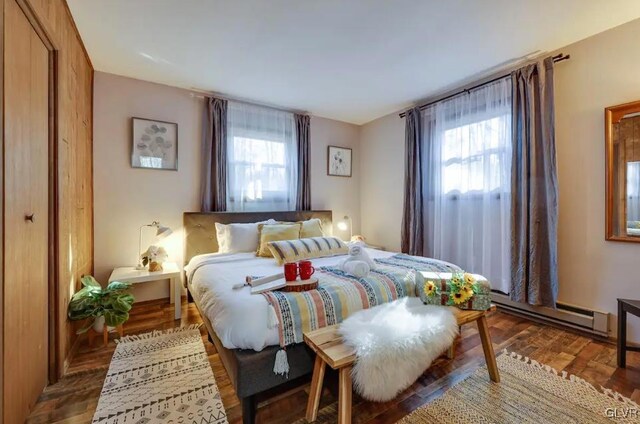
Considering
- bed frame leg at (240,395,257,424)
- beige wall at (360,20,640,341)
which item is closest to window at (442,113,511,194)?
beige wall at (360,20,640,341)

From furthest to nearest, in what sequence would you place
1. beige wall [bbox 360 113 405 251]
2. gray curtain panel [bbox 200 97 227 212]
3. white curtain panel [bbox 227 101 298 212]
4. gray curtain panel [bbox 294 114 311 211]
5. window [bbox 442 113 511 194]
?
beige wall [bbox 360 113 405 251], gray curtain panel [bbox 294 114 311 211], white curtain panel [bbox 227 101 298 212], gray curtain panel [bbox 200 97 227 212], window [bbox 442 113 511 194]

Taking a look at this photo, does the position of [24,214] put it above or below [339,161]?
below

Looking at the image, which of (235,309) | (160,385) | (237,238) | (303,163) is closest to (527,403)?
(235,309)

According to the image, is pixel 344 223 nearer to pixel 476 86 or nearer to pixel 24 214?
pixel 476 86

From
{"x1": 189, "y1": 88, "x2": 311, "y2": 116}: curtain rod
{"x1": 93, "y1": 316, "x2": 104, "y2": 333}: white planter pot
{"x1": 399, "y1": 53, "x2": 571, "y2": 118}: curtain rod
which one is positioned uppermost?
{"x1": 189, "y1": 88, "x2": 311, "y2": 116}: curtain rod

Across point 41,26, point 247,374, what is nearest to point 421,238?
point 247,374

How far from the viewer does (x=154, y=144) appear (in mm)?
3082

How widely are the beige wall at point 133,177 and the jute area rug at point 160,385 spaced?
3.57 feet

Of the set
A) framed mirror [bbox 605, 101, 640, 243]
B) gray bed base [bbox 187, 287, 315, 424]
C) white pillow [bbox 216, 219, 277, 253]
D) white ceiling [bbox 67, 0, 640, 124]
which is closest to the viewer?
gray bed base [bbox 187, 287, 315, 424]

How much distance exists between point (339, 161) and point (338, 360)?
11.7 ft

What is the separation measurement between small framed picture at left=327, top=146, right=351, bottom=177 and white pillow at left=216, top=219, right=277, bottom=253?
1785mm

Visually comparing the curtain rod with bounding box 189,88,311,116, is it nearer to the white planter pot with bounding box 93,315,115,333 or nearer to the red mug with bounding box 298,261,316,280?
the white planter pot with bounding box 93,315,115,333

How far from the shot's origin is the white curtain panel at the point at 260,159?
349 centimetres

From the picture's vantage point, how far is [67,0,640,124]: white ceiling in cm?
194
